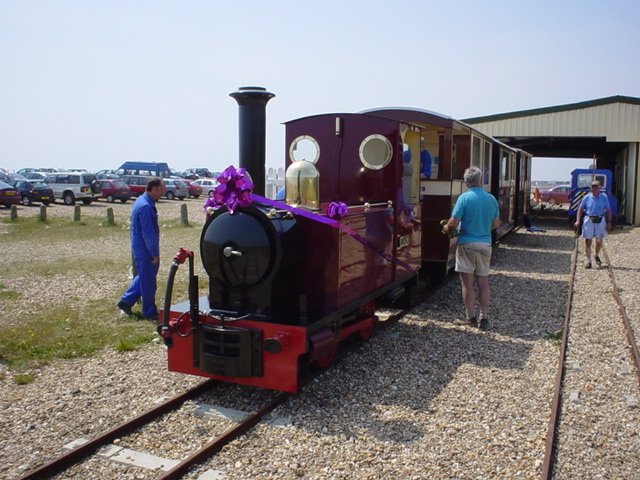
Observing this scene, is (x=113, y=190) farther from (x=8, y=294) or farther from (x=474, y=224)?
(x=474, y=224)

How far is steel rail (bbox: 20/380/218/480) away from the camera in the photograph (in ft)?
12.2

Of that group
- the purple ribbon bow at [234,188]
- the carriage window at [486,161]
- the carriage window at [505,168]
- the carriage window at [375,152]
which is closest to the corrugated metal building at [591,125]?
the carriage window at [505,168]

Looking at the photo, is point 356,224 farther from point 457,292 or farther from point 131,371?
point 457,292

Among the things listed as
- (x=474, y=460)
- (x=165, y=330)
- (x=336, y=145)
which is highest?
(x=336, y=145)

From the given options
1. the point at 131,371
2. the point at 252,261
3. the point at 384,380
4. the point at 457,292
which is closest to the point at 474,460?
the point at 384,380

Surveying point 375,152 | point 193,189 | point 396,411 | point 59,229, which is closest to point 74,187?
point 193,189

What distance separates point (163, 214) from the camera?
2678 centimetres

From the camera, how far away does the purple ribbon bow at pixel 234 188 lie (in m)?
4.72

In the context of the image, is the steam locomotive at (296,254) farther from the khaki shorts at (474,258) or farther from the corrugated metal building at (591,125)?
the corrugated metal building at (591,125)

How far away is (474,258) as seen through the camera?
7.12 metres

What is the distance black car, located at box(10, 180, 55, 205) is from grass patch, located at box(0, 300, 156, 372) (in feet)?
79.4

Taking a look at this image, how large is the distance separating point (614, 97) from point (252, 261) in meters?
21.3

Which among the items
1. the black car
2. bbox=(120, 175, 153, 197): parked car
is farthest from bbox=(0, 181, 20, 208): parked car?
bbox=(120, 175, 153, 197): parked car

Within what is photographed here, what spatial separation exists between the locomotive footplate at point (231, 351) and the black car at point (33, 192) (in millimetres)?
28086
